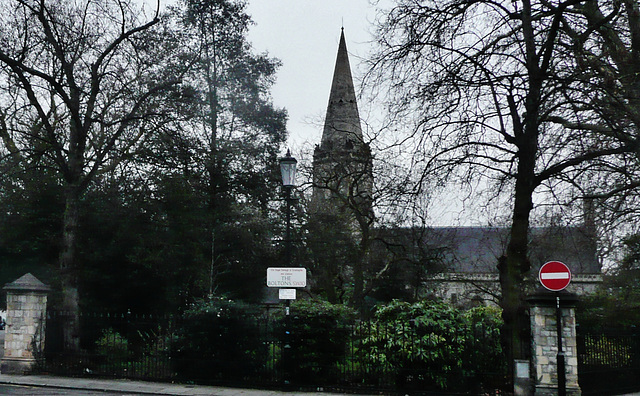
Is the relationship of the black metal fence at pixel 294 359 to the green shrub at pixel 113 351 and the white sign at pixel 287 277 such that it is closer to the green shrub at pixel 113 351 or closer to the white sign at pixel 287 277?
the green shrub at pixel 113 351

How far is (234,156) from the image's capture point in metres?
27.5

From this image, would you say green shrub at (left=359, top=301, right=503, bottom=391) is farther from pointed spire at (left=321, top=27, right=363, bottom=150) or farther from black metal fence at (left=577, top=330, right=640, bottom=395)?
pointed spire at (left=321, top=27, right=363, bottom=150)

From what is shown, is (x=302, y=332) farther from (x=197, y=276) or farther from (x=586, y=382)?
(x=197, y=276)

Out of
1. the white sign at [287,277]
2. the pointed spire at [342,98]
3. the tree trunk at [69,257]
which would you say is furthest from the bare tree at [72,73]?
the pointed spire at [342,98]

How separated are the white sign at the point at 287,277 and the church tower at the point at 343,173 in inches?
283

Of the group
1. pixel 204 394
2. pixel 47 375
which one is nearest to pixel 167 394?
pixel 204 394

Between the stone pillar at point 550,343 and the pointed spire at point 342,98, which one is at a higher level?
the pointed spire at point 342,98

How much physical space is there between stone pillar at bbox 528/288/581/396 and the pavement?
4357 millimetres

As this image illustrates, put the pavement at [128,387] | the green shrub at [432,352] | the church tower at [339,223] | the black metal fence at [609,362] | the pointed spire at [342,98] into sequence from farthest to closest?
1. the pointed spire at [342,98]
2. the church tower at [339,223]
3. the pavement at [128,387]
4. the green shrub at [432,352]
5. the black metal fence at [609,362]

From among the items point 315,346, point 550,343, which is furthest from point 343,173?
point 550,343

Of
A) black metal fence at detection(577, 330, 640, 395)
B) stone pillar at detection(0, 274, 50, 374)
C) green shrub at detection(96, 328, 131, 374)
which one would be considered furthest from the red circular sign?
stone pillar at detection(0, 274, 50, 374)

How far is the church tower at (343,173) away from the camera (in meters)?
25.0

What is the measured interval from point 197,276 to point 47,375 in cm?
975

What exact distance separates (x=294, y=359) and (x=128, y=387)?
3.90m
